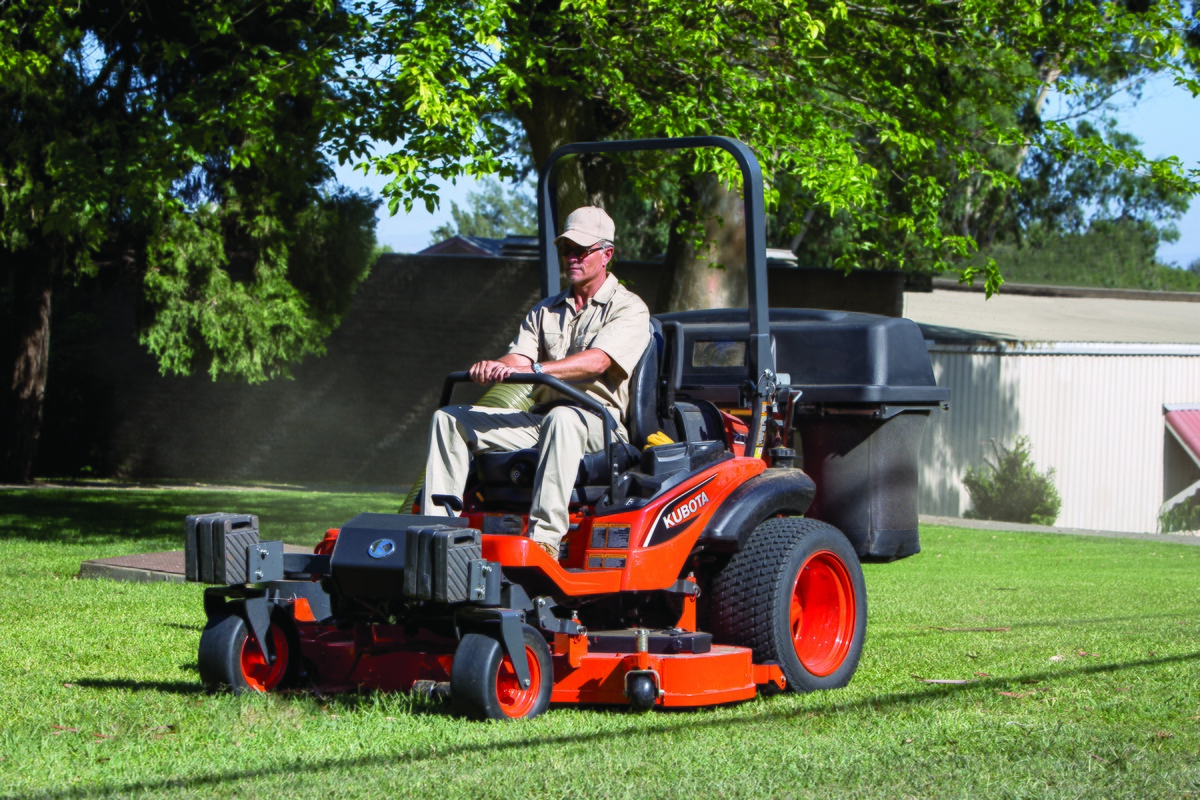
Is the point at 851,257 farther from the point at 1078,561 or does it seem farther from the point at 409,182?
the point at 409,182

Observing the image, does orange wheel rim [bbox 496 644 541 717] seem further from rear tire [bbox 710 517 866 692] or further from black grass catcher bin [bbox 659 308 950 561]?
black grass catcher bin [bbox 659 308 950 561]


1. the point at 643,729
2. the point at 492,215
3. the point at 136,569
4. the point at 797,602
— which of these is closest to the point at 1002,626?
the point at 797,602

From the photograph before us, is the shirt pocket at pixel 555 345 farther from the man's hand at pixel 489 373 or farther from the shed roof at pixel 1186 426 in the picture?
the shed roof at pixel 1186 426

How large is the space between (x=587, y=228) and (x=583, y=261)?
0.46 ft

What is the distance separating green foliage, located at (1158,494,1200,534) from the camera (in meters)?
23.4

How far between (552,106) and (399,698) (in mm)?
9055

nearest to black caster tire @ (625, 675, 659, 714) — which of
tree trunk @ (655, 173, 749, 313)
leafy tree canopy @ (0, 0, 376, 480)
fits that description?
leafy tree canopy @ (0, 0, 376, 480)

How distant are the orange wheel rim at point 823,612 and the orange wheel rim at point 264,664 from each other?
220 cm

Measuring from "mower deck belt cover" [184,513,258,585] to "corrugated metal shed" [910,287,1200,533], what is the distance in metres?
16.9

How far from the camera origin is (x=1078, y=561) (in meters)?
14.0

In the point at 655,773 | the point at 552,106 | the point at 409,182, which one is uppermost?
the point at 552,106

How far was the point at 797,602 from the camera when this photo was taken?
6258mm

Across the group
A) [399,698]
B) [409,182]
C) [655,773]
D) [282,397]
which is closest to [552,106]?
[409,182]

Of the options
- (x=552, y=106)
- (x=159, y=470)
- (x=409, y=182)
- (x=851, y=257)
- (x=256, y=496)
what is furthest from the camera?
(x=159, y=470)
